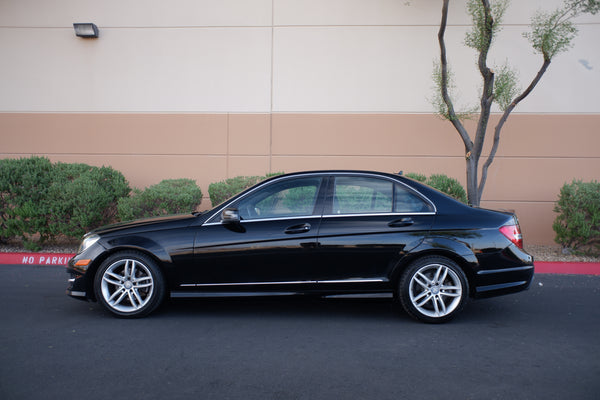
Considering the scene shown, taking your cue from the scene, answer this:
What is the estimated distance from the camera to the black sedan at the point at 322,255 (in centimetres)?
489

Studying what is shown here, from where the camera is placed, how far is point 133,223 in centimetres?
537

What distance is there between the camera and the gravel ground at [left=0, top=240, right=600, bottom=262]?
845 centimetres

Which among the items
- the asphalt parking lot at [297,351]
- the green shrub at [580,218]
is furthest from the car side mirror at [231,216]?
the green shrub at [580,218]

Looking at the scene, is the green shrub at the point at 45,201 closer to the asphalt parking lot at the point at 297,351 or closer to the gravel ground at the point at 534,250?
the gravel ground at the point at 534,250

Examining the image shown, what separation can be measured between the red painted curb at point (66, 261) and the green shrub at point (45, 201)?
42 centimetres

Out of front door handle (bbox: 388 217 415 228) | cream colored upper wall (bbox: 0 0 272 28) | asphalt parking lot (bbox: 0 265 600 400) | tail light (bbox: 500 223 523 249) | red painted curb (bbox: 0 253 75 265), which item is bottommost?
asphalt parking lot (bbox: 0 265 600 400)

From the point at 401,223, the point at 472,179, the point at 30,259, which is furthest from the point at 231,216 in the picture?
the point at 472,179

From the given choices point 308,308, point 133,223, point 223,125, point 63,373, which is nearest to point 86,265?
point 133,223

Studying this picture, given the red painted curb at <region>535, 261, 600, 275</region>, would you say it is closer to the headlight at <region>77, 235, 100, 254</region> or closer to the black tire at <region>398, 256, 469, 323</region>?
the black tire at <region>398, 256, 469, 323</region>

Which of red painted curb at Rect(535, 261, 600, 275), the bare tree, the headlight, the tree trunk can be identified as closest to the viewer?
the headlight

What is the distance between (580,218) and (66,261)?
8414 mm

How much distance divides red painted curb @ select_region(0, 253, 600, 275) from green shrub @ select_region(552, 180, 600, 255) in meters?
0.82

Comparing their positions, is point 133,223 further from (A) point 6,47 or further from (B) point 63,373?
(A) point 6,47

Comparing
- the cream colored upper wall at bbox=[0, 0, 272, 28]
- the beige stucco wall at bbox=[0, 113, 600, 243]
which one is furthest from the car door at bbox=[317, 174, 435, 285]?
the cream colored upper wall at bbox=[0, 0, 272, 28]
